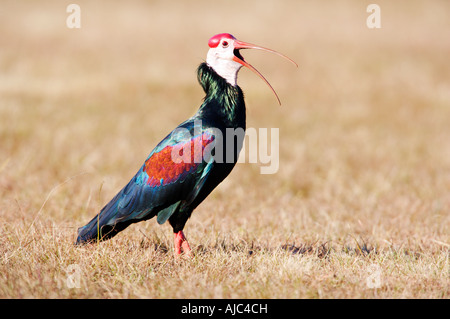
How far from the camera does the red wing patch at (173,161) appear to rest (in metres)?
3.93

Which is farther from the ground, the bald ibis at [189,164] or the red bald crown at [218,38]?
the red bald crown at [218,38]

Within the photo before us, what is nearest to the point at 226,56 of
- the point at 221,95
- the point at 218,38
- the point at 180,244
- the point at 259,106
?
the point at 218,38

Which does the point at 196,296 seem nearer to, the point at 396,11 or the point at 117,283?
the point at 117,283

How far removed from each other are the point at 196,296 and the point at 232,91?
157 cm

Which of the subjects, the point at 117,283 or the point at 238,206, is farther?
the point at 238,206

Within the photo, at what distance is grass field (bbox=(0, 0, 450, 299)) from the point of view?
376 cm

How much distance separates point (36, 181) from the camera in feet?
22.7

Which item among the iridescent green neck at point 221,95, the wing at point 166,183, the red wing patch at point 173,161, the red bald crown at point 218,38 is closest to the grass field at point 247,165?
the wing at point 166,183

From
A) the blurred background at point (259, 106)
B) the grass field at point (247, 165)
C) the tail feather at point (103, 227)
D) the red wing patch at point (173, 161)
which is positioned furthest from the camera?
the blurred background at point (259, 106)

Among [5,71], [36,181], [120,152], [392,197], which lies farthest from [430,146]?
[5,71]

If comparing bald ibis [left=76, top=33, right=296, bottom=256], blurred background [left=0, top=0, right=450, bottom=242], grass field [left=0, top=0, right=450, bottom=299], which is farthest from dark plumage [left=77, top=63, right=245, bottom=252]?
blurred background [left=0, top=0, right=450, bottom=242]

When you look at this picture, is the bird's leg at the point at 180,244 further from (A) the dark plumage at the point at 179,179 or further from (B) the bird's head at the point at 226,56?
(B) the bird's head at the point at 226,56

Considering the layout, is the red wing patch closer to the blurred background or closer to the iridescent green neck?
the iridescent green neck

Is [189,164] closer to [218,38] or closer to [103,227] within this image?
[103,227]
